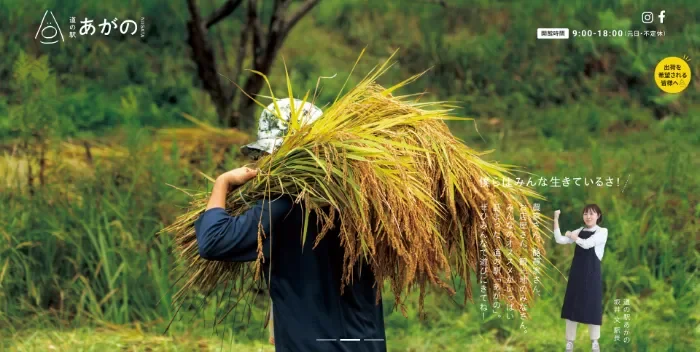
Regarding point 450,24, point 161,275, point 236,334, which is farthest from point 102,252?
point 450,24

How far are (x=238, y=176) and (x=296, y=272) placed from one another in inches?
12.7

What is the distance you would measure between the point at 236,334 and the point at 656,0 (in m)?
3.99

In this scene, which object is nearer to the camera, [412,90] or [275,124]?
[275,124]

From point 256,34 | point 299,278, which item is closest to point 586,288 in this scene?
point 299,278

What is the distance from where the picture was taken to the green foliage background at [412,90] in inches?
204

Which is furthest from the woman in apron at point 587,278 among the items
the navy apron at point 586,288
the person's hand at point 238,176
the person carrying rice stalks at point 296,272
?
the person's hand at point 238,176

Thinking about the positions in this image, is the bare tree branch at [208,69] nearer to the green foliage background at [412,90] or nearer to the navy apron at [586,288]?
the green foliage background at [412,90]

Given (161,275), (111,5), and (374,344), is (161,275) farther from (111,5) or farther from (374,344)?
(111,5)

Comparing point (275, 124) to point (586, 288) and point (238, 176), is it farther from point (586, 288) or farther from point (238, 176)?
point (586, 288)

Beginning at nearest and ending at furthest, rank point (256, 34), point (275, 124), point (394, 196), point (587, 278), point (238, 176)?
1. point (394, 196)
2. point (238, 176)
3. point (275, 124)
4. point (587, 278)
5. point (256, 34)

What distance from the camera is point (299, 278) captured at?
293 centimetres

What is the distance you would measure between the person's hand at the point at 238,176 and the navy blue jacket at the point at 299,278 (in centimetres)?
14

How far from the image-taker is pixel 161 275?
207 inches

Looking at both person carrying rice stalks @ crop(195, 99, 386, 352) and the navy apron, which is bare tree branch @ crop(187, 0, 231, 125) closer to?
the navy apron
